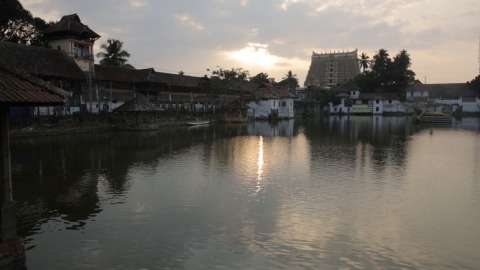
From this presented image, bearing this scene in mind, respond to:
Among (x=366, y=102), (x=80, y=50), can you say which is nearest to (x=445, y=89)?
(x=366, y=102)

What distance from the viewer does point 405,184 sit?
15.2 m

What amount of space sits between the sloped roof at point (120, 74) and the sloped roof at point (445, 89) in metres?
67.5

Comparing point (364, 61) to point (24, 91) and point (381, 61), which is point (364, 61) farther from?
point (24, 91)

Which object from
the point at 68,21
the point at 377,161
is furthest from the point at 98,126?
the point at 377,161

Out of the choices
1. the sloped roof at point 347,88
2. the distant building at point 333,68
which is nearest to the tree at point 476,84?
the sloped roof at point 347,88

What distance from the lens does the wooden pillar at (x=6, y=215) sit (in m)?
7.09

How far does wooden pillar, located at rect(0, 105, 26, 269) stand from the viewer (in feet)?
23.3

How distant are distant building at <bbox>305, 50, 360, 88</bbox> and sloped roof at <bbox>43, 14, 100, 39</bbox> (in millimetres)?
74374

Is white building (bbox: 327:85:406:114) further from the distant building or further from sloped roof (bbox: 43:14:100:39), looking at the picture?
sloped roof (bbox: 43:14:100:39)

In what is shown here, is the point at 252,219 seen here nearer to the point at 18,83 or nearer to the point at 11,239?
the point at 11,239

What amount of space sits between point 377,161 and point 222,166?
844cm

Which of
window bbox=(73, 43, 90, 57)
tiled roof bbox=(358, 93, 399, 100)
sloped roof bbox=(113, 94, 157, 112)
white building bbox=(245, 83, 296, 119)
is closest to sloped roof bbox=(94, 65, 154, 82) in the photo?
window bbox=(73, 43, 90, 57)

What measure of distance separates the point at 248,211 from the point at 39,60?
34.2 m

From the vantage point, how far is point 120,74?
155 feet
